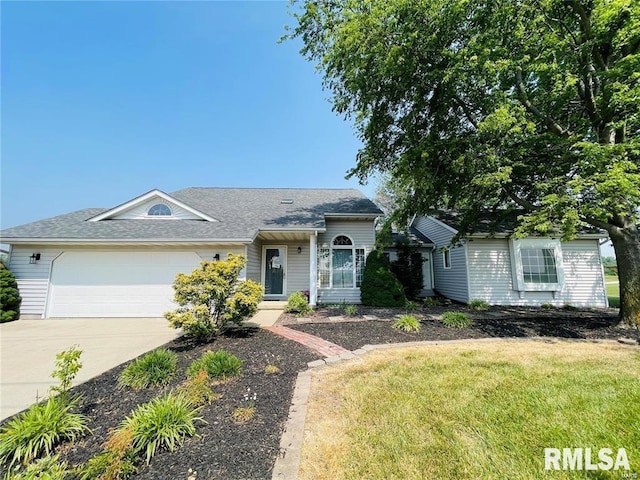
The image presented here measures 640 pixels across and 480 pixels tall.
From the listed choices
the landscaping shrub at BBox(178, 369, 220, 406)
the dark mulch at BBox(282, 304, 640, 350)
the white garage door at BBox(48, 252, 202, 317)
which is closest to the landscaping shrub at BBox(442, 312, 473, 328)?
the dark mulch at BBox(282, 304, 640, 350)

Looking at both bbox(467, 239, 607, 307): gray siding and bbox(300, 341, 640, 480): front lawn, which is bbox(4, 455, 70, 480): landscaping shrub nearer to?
bbox(300, 341, 640, 480): front lawn

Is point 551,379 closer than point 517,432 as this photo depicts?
No

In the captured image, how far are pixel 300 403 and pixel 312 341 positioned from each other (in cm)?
258

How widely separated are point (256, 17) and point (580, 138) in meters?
10.3

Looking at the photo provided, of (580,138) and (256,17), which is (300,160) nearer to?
(256,17)

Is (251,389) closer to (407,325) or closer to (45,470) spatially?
(45,470)

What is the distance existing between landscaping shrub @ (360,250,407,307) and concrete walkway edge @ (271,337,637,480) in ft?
13.9

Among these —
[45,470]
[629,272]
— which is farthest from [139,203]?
[629,272]

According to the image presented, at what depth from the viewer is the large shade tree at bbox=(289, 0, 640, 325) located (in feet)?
19.9

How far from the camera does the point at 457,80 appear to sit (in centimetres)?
708

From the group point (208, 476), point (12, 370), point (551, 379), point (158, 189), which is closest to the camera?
point (208, 476)

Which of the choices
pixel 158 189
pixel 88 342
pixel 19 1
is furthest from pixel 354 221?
pixel 19 1

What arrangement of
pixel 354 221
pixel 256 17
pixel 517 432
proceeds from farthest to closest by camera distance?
pixel 354 221 → pixel 256 17 → pixel 517 432

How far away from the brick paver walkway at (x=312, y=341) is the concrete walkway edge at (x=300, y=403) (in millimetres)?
274
